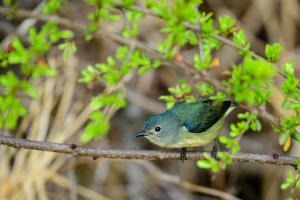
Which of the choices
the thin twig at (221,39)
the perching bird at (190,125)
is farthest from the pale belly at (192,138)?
the thin twig at (221,39)

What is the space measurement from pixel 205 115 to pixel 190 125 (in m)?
0.14

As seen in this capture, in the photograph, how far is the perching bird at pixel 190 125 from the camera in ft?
12.3

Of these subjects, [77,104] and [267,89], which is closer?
[267,89]

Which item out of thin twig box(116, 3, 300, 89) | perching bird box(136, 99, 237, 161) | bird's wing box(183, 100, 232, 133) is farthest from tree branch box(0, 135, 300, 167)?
bird's wing box(183, 100, 232, 133)

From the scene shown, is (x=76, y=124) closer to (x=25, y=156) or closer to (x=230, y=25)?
(x=25, y=156)

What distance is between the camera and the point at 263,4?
6160mm

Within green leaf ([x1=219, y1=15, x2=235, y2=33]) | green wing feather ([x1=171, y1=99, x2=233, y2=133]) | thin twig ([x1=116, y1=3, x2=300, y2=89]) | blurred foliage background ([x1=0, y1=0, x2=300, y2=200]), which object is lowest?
blurred foliage background ([x1=0, y1=0, x2=300, y2=200])

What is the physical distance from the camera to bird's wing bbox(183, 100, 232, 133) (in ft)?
12.5

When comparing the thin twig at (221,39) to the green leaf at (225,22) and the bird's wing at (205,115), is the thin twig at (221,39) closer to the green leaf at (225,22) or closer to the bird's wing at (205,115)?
the green leaf at (225,22)

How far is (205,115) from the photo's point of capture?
3863mm

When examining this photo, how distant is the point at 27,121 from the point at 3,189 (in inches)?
32.7

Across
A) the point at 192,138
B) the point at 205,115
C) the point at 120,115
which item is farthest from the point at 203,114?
A: the point at 120,115

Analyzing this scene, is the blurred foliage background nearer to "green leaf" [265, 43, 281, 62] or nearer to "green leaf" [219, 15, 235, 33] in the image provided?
"green leaf" [219, 15, 235, 33]

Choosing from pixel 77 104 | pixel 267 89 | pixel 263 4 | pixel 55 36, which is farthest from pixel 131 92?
pixel 267 89
